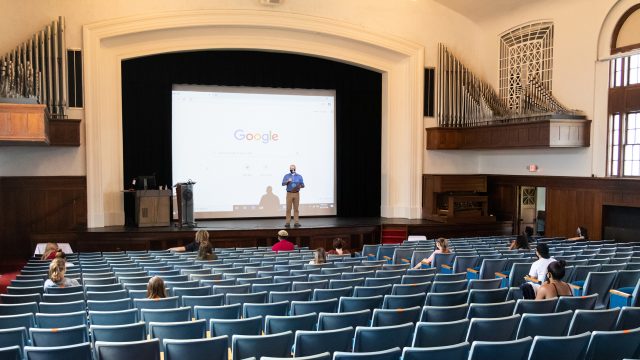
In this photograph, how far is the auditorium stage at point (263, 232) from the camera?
14242 mm

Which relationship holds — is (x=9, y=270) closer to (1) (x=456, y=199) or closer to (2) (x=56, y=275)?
(2) (x=56, y=275)

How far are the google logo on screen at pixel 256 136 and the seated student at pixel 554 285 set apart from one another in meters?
12.6

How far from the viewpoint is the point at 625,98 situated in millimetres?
13688

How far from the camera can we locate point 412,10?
17781mm

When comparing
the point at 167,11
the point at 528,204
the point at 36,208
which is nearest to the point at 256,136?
the point at 167,11

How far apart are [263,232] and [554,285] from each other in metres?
10.0

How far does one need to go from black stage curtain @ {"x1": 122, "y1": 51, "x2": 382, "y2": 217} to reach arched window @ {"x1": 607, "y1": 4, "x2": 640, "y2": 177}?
7.71 m

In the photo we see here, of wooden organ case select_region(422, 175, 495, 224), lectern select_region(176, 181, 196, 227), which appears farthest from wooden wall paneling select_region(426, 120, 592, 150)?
lectern select_region(176, 181, 196, 227)

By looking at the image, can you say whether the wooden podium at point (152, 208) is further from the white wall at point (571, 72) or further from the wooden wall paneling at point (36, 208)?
the white wall at point (571, 72)

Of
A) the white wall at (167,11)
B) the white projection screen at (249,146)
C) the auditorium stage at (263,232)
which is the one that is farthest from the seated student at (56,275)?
the white projection screen at (249,146)

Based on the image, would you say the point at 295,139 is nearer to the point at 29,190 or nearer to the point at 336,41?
the point at 336,41

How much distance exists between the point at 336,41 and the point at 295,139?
338 cm

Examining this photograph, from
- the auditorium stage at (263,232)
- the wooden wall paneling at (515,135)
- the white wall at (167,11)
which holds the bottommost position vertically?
the auditorium stage at (263,232)

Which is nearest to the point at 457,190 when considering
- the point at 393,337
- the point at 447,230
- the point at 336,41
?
the point at 447,230
